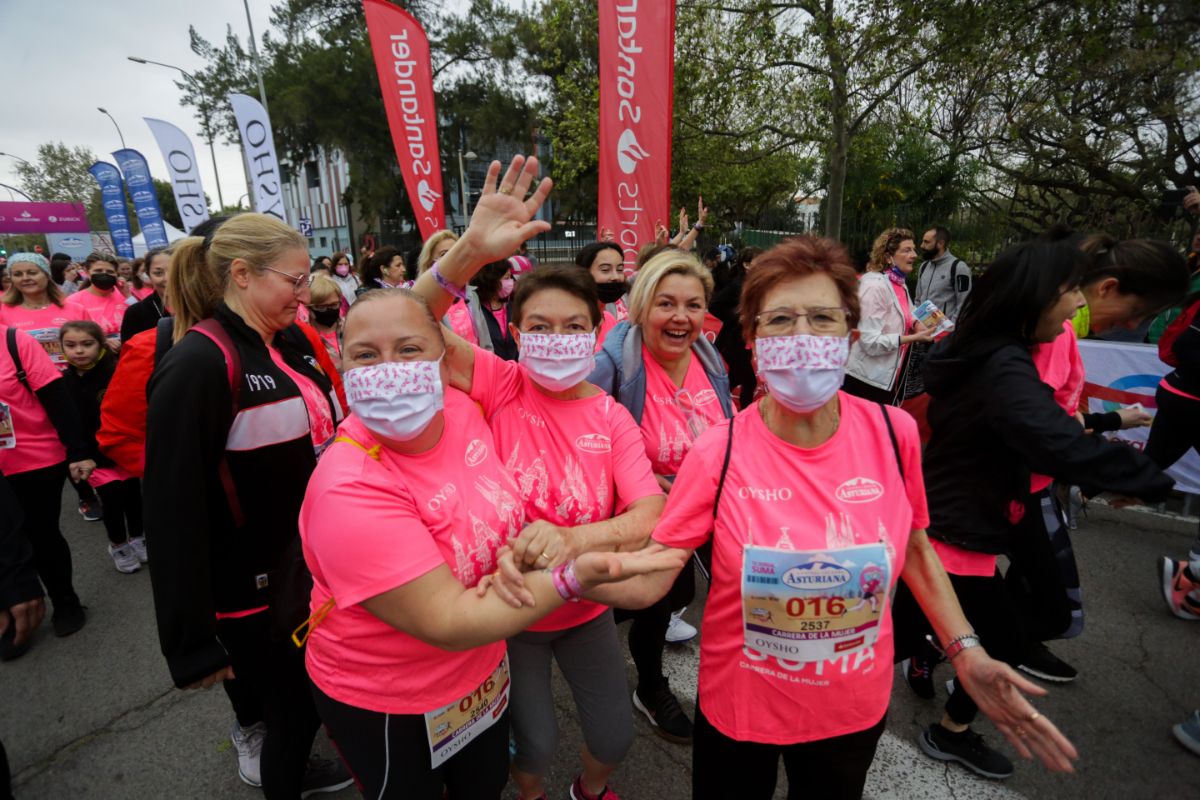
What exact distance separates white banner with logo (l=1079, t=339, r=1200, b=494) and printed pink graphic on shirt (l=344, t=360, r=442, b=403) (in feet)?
18.8

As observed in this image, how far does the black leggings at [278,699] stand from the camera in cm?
203

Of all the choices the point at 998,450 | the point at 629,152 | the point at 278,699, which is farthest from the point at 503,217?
the point at 629,152

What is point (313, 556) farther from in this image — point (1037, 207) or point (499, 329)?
point (1037, 207)

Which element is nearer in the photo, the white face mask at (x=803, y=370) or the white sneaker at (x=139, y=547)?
the white face mask at (x=803, y=370)

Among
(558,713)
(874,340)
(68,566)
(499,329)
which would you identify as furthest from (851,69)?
(68,566)

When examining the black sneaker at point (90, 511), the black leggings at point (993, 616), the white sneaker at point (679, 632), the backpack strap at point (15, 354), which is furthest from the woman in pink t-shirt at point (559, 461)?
the black sneaker at point (90, 511)

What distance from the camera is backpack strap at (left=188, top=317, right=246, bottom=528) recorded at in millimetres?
1887

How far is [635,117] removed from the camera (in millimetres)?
5332

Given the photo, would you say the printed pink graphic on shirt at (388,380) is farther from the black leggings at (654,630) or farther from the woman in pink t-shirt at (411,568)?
the black leggings at (654,630)

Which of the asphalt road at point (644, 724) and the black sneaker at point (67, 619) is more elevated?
the black sneaker at point (67, 619)

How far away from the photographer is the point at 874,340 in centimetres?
527

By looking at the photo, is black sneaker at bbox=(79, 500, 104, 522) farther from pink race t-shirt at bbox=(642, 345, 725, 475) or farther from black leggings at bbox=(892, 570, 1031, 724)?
black leggings at bbox=(892, 570, 1031, 724)

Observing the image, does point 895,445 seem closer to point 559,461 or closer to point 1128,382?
point 559,461

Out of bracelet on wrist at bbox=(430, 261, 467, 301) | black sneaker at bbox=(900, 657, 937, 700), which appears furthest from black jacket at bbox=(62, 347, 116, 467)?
black sneaker at bbox=(900, 657, 937, 700)
